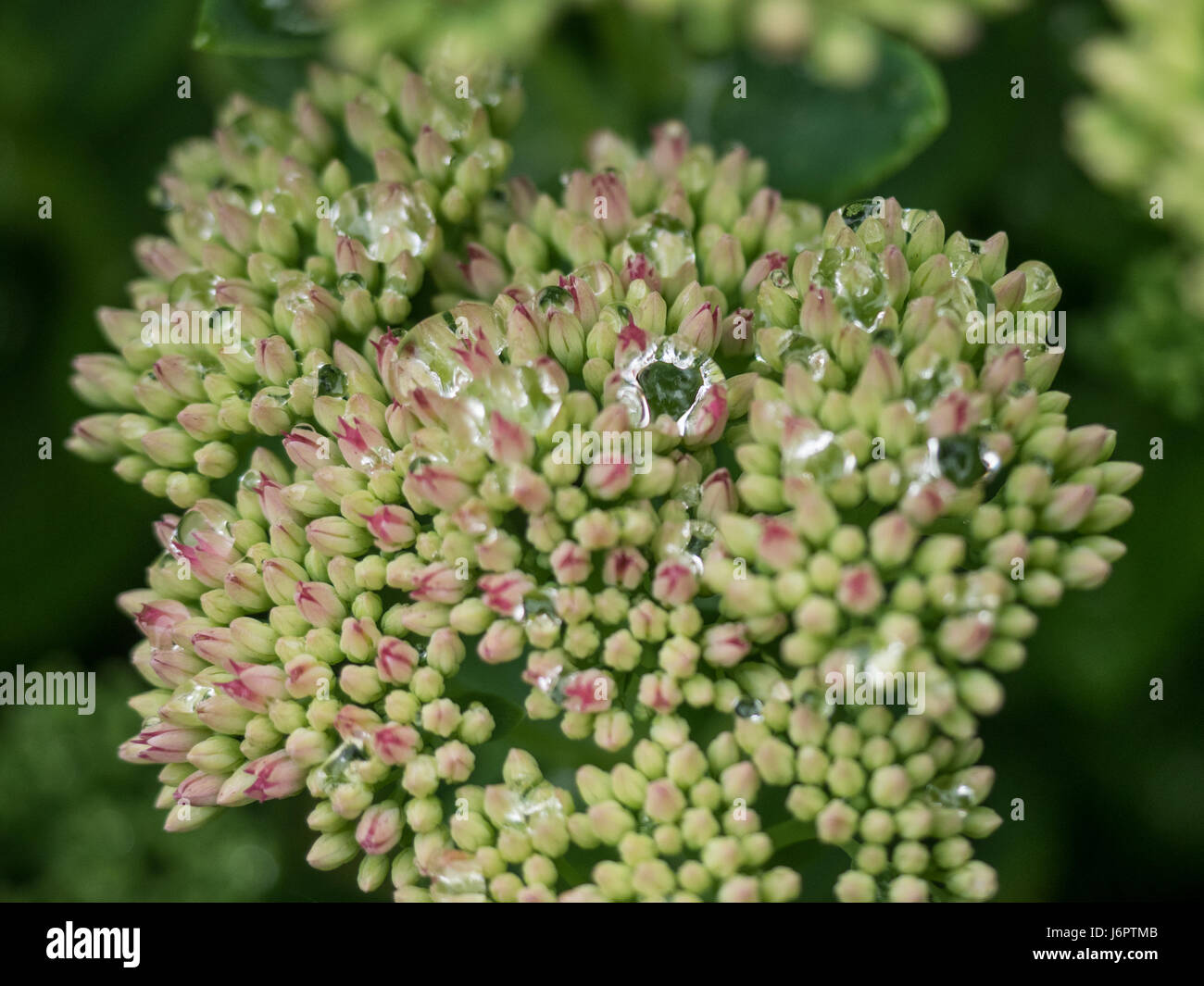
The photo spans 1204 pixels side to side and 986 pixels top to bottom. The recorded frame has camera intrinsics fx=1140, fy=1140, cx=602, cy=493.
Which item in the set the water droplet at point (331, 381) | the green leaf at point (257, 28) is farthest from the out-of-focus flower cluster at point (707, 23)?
the water droplet at point (331, 381)

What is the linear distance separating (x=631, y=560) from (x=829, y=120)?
0.69 metres

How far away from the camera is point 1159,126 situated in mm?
1165

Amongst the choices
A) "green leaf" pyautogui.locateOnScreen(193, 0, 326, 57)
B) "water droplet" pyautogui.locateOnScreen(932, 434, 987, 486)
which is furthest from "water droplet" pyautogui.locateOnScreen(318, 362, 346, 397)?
"water droplet" pyautogui.locateOnScreen(932, 434, 987, 486)

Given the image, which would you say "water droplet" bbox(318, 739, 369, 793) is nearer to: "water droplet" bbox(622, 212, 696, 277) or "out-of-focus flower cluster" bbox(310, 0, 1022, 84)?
"water droplet" bbox(622, 212, 696, 277)

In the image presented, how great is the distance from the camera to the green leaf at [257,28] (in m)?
1.22

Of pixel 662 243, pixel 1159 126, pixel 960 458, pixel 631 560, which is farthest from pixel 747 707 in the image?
pixel 1159 126

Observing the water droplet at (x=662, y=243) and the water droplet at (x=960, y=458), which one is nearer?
the water droplet at (x=960, y=458)

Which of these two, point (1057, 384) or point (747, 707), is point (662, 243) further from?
point (1057, 384)

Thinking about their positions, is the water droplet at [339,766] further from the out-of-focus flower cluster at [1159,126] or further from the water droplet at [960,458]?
the out-of-focus flower cluster at [1159,126]
